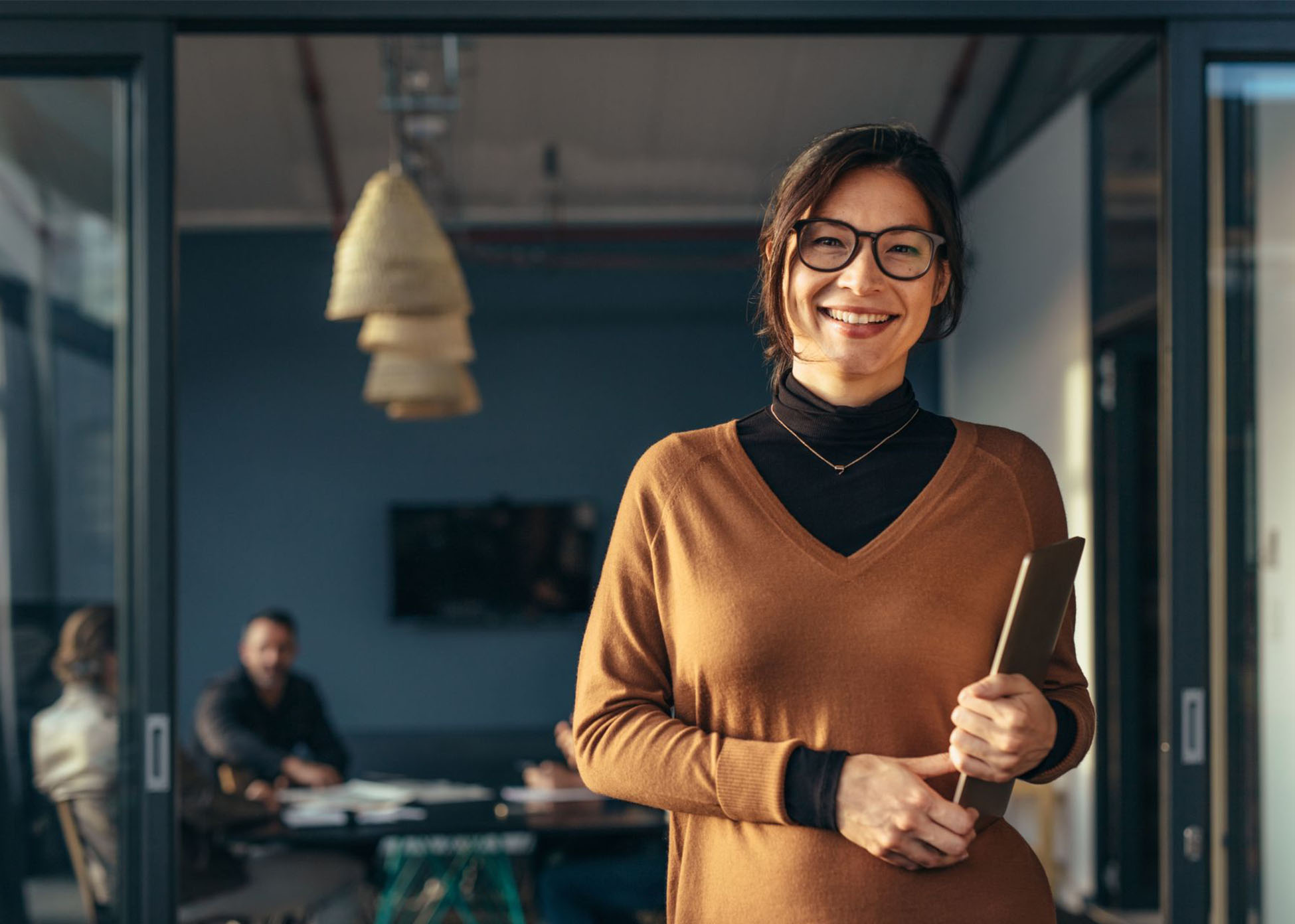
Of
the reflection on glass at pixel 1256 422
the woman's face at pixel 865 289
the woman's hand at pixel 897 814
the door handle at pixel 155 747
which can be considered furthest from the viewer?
the reflection on glass at pixel 1256 422

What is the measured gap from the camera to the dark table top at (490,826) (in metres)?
3.99

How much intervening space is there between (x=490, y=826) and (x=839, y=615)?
291 cm

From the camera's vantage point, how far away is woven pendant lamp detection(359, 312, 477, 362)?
4562 millimetres

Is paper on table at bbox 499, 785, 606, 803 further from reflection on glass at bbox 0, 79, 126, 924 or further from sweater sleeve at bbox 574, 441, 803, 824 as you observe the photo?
Answer: sweater sleeve at bbox 574, 441, 803, 824

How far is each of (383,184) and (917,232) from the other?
268cm

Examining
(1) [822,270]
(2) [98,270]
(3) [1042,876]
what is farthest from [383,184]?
(3) [1042,876]

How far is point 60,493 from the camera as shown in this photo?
7.54ft

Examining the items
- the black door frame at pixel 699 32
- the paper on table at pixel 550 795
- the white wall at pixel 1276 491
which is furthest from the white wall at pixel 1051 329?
the black door frame at pixel 699 32

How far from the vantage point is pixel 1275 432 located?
285 cm

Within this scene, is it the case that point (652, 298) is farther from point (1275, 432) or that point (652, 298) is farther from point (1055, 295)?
point (1275, 432)

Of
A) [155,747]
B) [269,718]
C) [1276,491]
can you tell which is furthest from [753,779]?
[269,718]

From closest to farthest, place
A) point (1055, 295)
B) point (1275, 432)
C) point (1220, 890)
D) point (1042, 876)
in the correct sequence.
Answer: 1. point (1042, 876)
2. point (1220, 890)
3. point (1275, 432)
4. point (1055, 295)

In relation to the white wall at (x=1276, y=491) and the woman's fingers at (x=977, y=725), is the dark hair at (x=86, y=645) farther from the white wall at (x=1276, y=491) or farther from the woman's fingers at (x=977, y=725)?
the white wall at (x=1276, y=491)

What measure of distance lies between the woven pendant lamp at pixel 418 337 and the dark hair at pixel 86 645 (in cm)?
234
